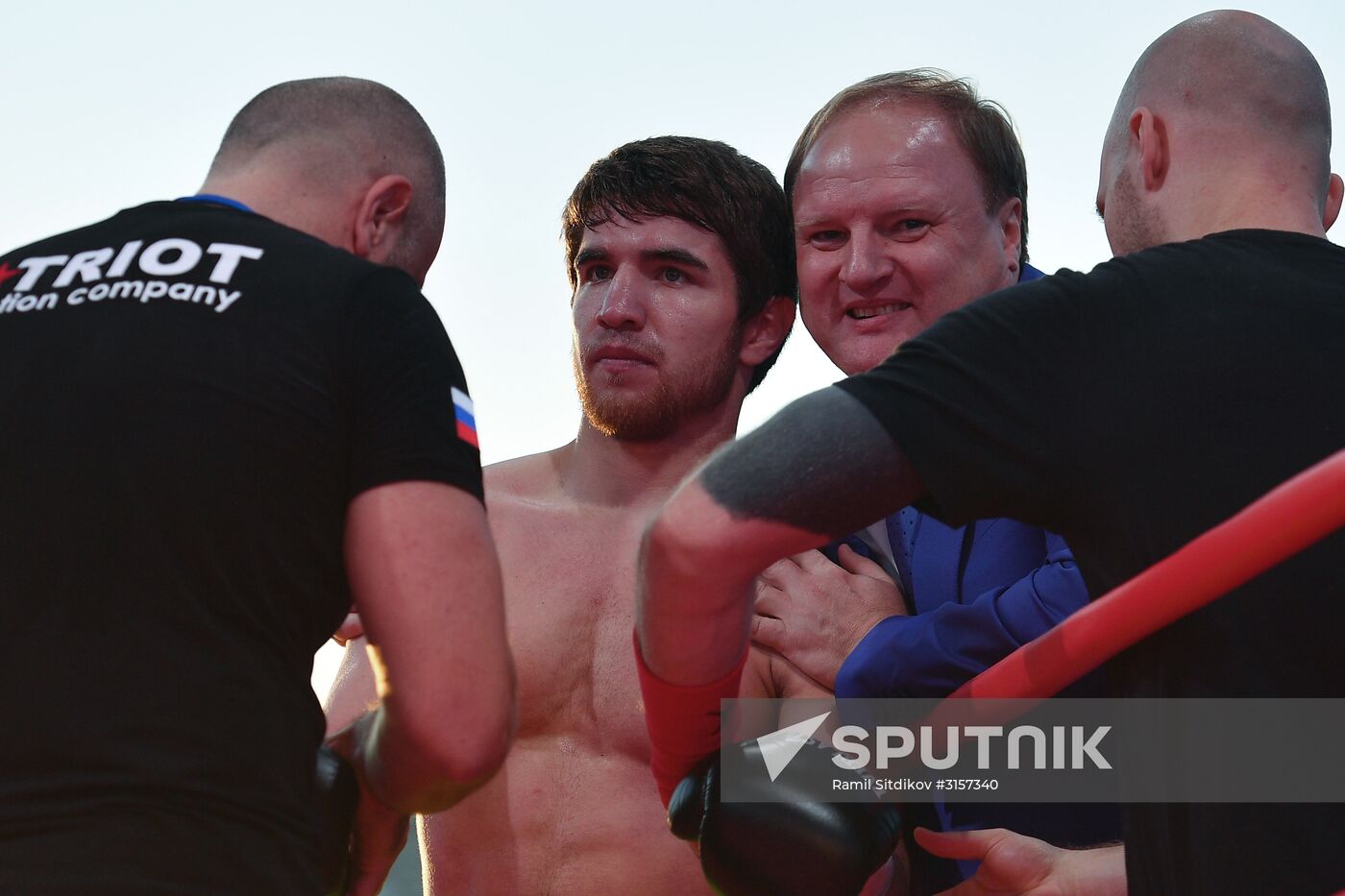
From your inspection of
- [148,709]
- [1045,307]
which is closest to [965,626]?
[1045,307]

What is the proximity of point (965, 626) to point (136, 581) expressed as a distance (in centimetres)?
157

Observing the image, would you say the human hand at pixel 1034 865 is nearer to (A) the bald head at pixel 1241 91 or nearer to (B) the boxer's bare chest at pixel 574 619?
(B) the boxer's bare chest at pixel 574 619

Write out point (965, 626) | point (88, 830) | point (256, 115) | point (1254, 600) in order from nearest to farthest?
point (88, 830)
point (1254, 600)
point (256, 115)
point (965, 626)

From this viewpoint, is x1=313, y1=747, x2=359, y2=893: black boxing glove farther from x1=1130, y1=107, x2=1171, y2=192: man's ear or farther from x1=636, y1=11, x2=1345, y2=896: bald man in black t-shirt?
x1=1130, y1=107, x2=1171, y2=192: man's ear

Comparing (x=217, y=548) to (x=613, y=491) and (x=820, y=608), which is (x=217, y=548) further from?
(x=613, y=491)

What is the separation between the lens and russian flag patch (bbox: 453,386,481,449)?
6.33 feet

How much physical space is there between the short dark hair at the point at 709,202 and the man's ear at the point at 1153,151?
160cm

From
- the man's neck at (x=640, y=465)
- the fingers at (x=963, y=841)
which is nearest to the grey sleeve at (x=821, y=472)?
the fingers at (x=963, y=841)

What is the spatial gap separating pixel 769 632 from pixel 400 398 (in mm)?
1423

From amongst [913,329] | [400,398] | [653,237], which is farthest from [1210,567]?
[653,237]

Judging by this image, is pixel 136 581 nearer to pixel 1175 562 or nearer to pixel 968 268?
pixel 1175 562

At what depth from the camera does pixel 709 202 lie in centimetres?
379

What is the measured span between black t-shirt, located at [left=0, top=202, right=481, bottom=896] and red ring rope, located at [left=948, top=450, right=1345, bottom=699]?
2.94ft

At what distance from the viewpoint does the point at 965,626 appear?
2.63 meters
